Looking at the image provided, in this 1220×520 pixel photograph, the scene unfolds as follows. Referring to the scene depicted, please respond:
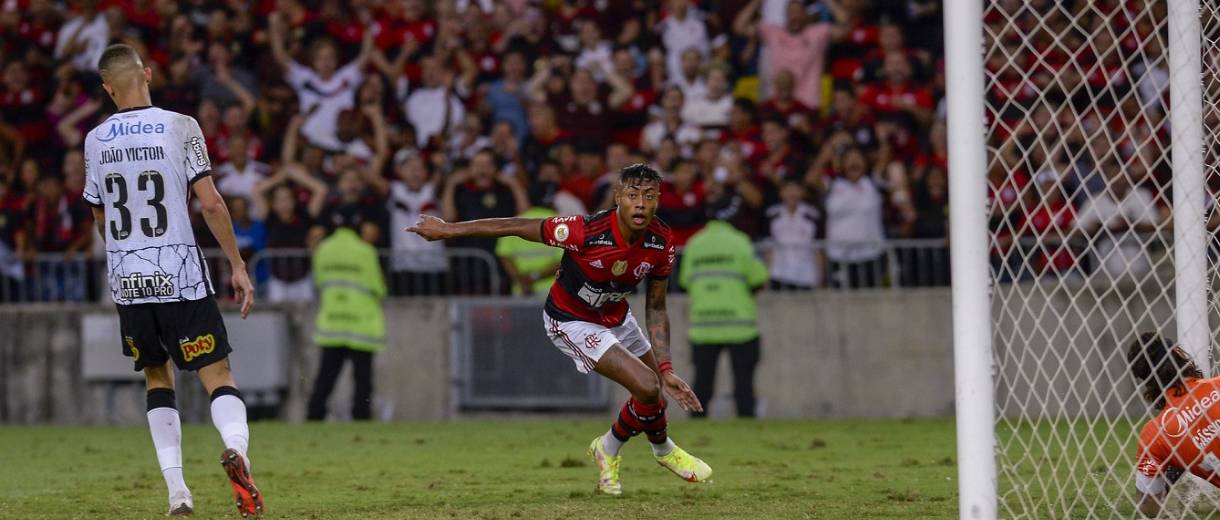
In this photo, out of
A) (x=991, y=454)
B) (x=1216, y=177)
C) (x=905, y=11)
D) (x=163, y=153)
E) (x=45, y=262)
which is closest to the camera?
(x=991, y=454)

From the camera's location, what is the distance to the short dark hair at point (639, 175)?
8.77 meters

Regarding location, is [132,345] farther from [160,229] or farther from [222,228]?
[222,228]

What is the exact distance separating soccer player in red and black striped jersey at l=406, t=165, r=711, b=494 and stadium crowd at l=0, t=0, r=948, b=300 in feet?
23.8

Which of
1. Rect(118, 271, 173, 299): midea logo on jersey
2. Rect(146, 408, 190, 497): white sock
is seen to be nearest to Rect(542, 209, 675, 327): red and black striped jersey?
Rect(118, 271, 173, 299): midea logo on jersey

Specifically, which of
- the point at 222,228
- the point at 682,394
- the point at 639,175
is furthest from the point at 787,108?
the point at 222,228

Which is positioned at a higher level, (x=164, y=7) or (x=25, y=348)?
(x=164, y=7)

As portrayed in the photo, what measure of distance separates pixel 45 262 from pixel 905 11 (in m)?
10.2

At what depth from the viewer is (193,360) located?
25.7 ft

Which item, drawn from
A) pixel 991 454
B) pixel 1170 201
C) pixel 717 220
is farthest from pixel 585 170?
pixel 991 454

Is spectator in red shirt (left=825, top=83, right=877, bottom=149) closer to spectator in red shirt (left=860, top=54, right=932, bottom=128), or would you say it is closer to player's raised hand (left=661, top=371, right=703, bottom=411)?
spectator in red shirt (left=860, top=54, right=932, bottom=128)

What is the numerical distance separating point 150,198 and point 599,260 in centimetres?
250

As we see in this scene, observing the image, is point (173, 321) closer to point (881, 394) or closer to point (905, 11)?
point (881, 394)

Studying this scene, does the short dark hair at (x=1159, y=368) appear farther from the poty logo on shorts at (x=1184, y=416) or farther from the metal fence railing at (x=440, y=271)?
the metal fence railing at (x=440, y=271)

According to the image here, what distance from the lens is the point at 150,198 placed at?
7.79 metres
